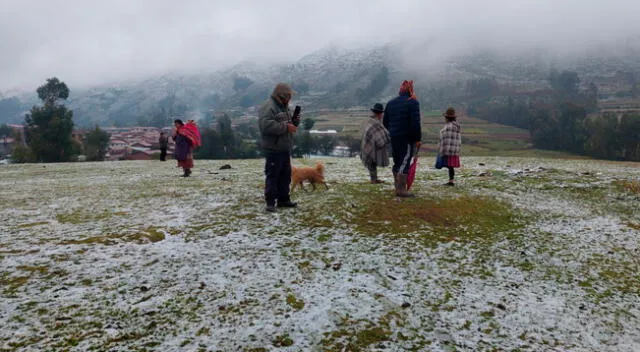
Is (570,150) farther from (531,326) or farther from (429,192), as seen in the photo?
(531,326)

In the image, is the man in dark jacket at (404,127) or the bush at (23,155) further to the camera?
the bush at (23,155)

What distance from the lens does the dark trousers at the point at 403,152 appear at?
11.4 metres

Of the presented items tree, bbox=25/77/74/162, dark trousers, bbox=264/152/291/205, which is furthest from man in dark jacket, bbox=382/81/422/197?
tree, bbox=25/77/74/162

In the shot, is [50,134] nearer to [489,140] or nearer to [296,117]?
[296,117]

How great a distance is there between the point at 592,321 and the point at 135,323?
23.5 ft

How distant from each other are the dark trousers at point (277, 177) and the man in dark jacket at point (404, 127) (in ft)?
11.4

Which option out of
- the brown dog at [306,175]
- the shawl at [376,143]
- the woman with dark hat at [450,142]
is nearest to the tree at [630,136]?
the woman with dark hat at [450,142]

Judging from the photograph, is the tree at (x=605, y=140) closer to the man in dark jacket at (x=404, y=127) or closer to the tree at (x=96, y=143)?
the man in dark jacket at (x=404, y=127)

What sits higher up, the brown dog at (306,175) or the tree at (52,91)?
the tree at (52,91)

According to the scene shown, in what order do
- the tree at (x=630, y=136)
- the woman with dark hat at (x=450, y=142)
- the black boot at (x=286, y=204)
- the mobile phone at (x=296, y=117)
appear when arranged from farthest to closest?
the tree at (x=630, y=136) → the woman with dark hat at (x=450, y=142) → the black boot at (x=286, y=204) → the mobile phone at (x=296, y=117)

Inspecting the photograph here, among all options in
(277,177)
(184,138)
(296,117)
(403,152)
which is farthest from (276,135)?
(184,138)

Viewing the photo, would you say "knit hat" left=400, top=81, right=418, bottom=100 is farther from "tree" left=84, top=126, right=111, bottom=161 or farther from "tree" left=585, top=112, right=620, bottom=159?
"tree" left=84, top=126, right=111, bottom=161

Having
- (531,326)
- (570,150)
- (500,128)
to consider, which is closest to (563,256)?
(531,326)

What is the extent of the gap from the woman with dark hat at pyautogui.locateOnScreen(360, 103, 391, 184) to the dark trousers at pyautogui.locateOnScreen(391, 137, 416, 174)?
84 centimetres
